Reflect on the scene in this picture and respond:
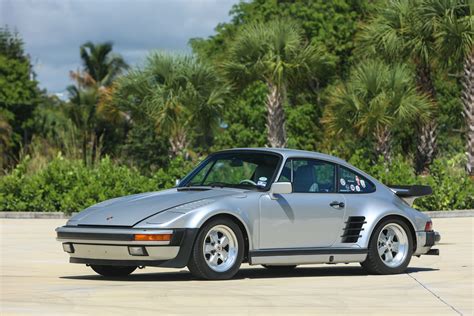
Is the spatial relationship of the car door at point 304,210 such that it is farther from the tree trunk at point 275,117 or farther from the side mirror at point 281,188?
the tree trunk at point 275,117

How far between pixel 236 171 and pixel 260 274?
3.82ft

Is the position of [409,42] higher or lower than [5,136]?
higher

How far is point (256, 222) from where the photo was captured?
40.8ft

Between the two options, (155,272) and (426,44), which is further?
(426,44)

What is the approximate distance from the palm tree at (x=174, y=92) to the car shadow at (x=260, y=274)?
23184mm

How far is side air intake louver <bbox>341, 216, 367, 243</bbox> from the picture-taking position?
43.3 ft

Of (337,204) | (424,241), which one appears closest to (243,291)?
(337,204)

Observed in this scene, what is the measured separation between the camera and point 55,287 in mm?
11469

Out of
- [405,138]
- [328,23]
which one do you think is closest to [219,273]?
[405,138]

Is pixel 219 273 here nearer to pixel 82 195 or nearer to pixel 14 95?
pixel 82 195

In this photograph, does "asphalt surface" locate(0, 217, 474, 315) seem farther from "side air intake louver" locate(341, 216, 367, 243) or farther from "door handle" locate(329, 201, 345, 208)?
"door handle" locate(329, 201, 345, 208)

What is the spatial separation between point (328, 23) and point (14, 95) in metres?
24.4

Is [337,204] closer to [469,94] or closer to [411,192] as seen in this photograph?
[411,192]

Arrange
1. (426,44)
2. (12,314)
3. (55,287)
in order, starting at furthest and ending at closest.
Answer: (426,44), (55,287), (12,314)
